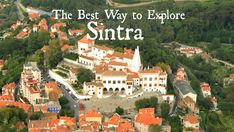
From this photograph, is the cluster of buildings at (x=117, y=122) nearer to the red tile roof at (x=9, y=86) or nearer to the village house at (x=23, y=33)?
the red tile roof at (x=9, y=86)

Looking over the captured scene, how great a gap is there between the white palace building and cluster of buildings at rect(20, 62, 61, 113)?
7.31 feet

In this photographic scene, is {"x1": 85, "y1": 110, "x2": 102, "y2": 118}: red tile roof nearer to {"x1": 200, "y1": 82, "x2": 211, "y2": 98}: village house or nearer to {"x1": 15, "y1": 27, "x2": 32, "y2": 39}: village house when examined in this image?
{"x1": 200, "y1": 82, "x2": 211, "y2": 98}: village house

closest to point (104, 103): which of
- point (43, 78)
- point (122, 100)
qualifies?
point (122, 100)

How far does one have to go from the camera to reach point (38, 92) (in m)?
33.0

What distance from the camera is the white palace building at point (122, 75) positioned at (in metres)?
34.2

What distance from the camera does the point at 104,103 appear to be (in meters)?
33.4

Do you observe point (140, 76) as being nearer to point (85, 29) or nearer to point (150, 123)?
point (150, 123)

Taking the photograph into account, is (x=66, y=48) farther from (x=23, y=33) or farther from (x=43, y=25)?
(x=23, y=33)

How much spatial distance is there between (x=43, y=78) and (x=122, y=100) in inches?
273

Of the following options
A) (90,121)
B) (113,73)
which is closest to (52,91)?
(113,73)

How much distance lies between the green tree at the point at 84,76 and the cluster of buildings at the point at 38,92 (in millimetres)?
1782

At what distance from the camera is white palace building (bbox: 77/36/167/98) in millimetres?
34219

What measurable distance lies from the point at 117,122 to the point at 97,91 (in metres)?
4.29

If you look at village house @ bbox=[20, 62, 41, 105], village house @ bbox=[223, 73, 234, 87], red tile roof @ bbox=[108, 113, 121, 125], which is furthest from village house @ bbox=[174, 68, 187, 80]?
village house @ bbox=[20, 62, 41, 105]
